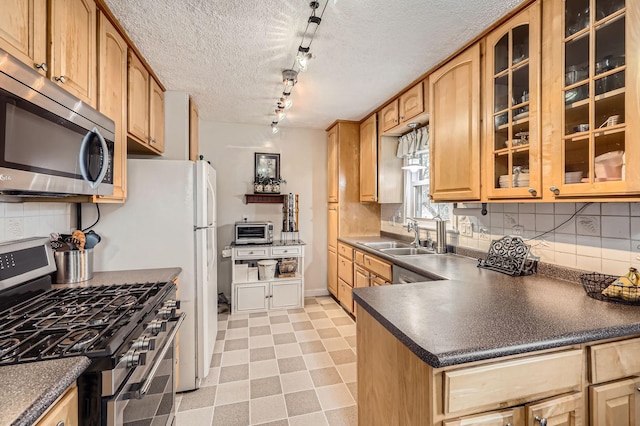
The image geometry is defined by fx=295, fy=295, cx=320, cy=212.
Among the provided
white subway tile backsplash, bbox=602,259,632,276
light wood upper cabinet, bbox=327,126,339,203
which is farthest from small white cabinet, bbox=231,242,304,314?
white subway tile backsplash, bbox=602,259,632,276

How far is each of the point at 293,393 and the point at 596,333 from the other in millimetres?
1801

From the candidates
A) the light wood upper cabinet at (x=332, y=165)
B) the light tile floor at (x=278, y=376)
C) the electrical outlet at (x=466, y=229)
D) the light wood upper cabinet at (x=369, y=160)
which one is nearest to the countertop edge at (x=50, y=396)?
the light tile floor at (x=278, y=376)

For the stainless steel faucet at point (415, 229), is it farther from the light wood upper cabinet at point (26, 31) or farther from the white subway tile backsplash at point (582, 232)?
the light wood upper cabinet at point (26, 31)

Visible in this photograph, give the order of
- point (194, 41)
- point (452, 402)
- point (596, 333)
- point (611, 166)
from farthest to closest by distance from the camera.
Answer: point (194, 41)
point (611, 166)
point (596, 333)
point (452, 402)

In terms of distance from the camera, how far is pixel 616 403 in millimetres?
1055

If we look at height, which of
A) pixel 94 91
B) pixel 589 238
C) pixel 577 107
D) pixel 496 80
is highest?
pixel 496 80

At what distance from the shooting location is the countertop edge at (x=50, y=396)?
650mm

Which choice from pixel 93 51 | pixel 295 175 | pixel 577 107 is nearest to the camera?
pixel 577 107

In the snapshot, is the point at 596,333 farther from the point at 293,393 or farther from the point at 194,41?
the point at 194,41

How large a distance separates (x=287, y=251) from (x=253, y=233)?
504mm

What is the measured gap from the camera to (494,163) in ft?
5.94

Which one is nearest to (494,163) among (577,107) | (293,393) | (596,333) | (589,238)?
(577,107)

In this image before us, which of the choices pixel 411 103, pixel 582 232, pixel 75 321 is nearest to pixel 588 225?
pixel 582 232

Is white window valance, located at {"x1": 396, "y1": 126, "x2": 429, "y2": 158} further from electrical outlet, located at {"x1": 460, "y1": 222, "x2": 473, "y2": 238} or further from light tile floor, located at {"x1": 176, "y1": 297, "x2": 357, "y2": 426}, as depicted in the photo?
light tile floor, located at {"x1": 176, "y1": 297, "x2": 357, "y2": 426}
